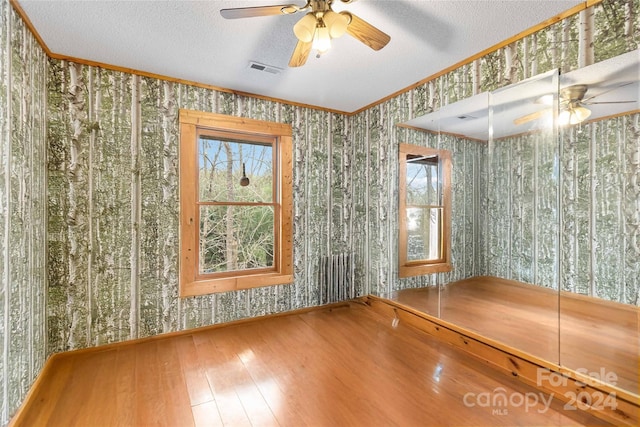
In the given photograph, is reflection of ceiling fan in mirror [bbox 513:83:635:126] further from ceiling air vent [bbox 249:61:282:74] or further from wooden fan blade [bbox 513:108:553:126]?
ceiling air vent [bbox 249:61:282:74]

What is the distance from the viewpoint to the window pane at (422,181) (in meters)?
3.05

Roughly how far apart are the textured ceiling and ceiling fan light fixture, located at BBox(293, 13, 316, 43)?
427 millimetres

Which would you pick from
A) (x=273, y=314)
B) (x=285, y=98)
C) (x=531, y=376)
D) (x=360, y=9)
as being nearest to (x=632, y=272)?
(x=531, y=376)

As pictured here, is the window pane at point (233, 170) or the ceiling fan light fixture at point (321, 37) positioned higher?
the ceiling fan light fixture at point (321, 37)

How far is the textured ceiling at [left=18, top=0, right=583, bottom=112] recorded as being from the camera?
184 centimetres

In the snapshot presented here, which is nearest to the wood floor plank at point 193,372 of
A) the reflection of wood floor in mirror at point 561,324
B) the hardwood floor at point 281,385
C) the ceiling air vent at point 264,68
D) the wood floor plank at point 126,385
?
the hardwood floor at point 281,385

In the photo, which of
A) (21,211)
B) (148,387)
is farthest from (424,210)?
(21,211)

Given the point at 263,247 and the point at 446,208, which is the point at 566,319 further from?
the point at 263,247

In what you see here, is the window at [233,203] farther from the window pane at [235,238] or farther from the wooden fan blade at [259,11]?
the wooden fan blade at [259,11]

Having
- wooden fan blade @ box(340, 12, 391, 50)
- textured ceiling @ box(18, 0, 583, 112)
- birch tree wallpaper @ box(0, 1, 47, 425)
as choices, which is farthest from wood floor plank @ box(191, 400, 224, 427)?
textured ceiling @ box(18, 0, 583, 112)

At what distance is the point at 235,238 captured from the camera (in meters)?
3.26

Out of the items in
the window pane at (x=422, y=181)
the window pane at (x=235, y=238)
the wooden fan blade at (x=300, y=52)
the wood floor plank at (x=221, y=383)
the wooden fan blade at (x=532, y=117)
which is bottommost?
the wood floor plank at (x=221, y=383)

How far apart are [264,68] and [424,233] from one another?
2.41m

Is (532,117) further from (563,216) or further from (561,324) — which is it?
(561,324)
